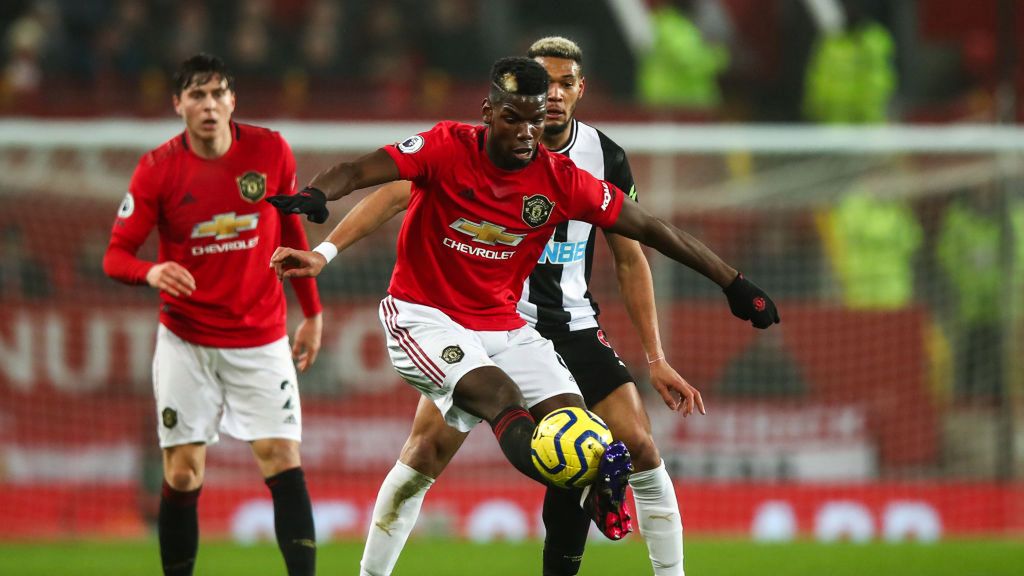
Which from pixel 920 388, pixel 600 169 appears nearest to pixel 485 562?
pixel 600 169

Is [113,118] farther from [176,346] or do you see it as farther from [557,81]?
[557,81]

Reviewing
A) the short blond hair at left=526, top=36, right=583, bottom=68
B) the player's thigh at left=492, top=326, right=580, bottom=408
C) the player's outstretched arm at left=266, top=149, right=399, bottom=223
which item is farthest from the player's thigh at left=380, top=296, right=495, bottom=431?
the short blond hair at left=526, top=36, right=583, bottom=68

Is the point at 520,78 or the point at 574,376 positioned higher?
the point at 520,78

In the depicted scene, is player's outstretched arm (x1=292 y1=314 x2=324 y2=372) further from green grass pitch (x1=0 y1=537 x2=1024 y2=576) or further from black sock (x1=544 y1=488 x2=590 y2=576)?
green grass pitch (x1=0 y1=537 x2=1024 y2=576)

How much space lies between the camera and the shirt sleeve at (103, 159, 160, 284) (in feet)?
17.7

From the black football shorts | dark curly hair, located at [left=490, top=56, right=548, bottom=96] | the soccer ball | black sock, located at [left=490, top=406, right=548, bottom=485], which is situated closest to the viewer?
the soccer ball

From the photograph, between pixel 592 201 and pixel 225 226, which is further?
pixel 225 226

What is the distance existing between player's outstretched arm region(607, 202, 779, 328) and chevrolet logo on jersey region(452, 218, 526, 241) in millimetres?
365

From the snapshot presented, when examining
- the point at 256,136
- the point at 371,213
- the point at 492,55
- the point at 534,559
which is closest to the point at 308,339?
the point at 256,136

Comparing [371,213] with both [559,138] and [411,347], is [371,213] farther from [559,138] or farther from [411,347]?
[559,138]

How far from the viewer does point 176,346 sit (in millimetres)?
5707

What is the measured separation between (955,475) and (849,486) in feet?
2.82

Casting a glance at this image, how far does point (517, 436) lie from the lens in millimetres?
4316

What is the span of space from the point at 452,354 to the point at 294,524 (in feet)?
4.12
